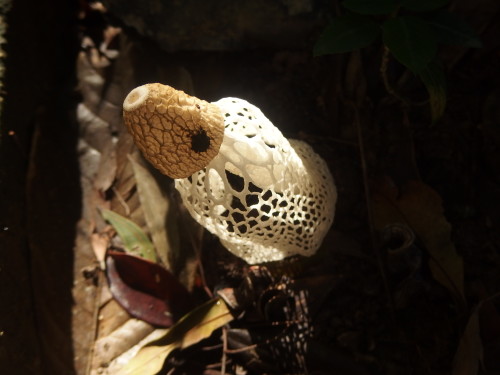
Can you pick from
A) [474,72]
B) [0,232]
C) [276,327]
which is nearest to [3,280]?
[0,232]

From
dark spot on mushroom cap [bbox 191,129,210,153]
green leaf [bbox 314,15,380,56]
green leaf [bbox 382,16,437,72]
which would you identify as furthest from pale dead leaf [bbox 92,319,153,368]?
green leaf [bbox 382,16,437,72]

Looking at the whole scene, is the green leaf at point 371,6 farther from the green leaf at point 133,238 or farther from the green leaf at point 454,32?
the green leaf at point 133,238

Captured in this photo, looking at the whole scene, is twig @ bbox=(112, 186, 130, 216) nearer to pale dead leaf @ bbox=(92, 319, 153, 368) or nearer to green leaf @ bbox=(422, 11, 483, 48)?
pale dead leaf @ bbox=(92, 319, 153, 368)

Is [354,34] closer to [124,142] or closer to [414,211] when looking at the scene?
[414,211]

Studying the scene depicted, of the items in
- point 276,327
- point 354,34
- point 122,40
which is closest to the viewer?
point 354,34

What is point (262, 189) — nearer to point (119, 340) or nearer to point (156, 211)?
point (156, 211)

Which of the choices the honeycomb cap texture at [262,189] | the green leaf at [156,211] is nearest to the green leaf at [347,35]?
the honeycomb cap texture at [262,189]
